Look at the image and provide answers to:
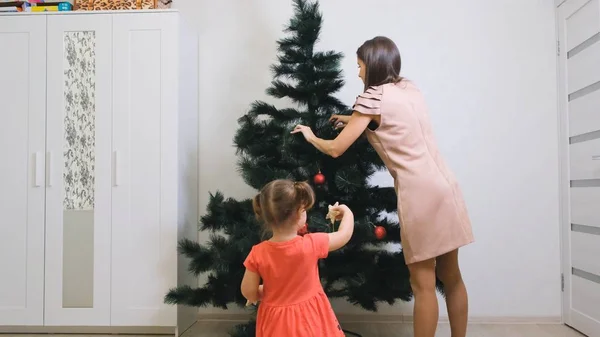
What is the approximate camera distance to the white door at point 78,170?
2.61m

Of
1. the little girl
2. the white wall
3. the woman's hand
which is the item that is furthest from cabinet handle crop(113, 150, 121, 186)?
the little girl

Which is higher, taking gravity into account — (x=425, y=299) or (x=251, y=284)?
(x=251, y=284)

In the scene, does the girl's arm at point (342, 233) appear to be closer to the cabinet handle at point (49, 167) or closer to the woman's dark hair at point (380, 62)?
the woman's dark hair at point (380, 62)

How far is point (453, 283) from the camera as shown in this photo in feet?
6.42

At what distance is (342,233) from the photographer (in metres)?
1.63

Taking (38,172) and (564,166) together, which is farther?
(564,166)

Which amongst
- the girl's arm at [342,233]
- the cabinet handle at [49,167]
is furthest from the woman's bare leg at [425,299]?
the cabinet handle at [49,167]

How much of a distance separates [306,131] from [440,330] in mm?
1432

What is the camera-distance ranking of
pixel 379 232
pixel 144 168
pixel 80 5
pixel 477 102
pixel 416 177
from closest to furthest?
1. pixel 416 177
2. pixel 379 232
3. pixel 144 168
4. pixel 80 5
5. pixel 477 102

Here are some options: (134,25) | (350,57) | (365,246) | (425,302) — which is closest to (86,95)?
(134,25)

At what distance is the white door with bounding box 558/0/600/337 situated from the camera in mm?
2480

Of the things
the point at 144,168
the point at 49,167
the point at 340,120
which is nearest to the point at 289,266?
the point at 340,120

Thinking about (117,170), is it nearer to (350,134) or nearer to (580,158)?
(350,134)

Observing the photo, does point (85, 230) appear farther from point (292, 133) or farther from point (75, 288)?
point (292, 133)
